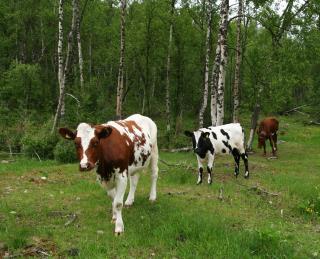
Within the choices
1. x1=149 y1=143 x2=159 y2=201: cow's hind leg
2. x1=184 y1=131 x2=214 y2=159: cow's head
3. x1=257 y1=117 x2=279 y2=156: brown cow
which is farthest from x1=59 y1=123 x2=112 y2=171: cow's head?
x1=257 y1=117 x2=279 y2=156: brown cow

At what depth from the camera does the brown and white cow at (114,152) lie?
7978 mm

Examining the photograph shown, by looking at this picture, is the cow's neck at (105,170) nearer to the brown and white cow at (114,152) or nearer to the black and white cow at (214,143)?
the brown and white cow at (114,152)

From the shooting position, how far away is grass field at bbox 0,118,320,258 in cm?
754

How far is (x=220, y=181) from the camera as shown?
1496 centimetres

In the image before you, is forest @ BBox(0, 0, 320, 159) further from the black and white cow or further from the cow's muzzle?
the cow's muzzle

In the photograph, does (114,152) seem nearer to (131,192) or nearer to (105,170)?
(105,170)

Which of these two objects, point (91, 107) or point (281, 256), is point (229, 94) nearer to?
point (91, 107)

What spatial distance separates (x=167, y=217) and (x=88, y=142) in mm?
2489

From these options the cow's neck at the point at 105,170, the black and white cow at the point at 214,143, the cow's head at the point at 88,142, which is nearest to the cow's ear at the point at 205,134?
the black and white cow at the point at 214,143

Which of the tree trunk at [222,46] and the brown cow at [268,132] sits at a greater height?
the tree trunk at [222,46]

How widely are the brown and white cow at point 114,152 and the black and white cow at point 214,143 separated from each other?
4.36 meters

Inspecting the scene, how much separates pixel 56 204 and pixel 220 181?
20.8ft

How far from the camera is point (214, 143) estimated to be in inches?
593

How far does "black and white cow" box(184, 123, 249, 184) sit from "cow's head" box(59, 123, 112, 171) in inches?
263
